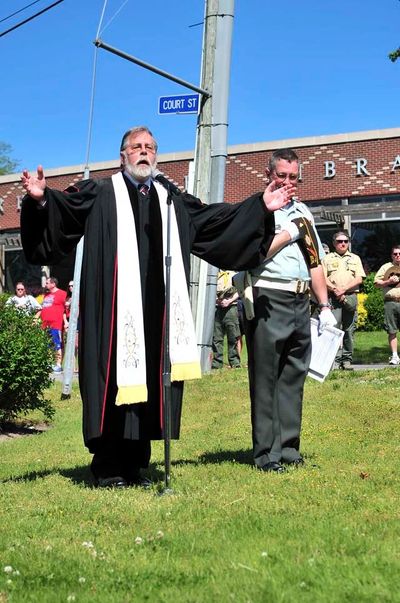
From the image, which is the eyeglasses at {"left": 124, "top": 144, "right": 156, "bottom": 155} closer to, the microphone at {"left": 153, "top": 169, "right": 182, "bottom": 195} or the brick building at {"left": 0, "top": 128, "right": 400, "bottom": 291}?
the microphone at {"left": 153, "top": 169, "right": 182, "bottom": 195}

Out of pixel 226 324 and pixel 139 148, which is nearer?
pixel 139 148

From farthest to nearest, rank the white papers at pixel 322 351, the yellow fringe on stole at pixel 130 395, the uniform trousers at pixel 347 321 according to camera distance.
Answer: the uniform trousers at pixel 347 321 → the white papers at pixel 322 351 → the yellow fringe on stole at pixel 130 395

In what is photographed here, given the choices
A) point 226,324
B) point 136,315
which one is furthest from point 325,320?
Answer: point 226,324

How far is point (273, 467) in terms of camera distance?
6.05 metres

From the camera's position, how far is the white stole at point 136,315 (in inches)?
224

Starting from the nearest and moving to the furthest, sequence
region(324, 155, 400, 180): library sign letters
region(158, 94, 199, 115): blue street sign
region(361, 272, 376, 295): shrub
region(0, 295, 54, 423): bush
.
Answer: region(0, 295, 54, 423): bush
region(158, 94, 199, 115): blue street sign
region(361, 272, 376, 295): shrub
region(324, 155, 400, 180): library sign letters

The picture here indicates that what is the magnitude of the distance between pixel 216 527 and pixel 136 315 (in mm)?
1754

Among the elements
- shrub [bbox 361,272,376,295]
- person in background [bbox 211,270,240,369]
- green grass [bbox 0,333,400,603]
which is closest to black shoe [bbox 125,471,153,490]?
green grass [bbox 0,333,400,603]

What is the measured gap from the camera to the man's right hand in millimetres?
5555

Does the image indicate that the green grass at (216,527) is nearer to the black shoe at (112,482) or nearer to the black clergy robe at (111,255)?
the black shoe at (112,482)

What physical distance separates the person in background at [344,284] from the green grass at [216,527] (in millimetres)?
5275

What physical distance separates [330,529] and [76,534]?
1.26 metres

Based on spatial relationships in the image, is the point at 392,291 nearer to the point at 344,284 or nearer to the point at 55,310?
the point at 344,284

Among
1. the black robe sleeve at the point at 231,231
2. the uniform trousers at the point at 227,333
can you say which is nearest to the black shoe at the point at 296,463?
the black robe sleeve at the point at 231,231
